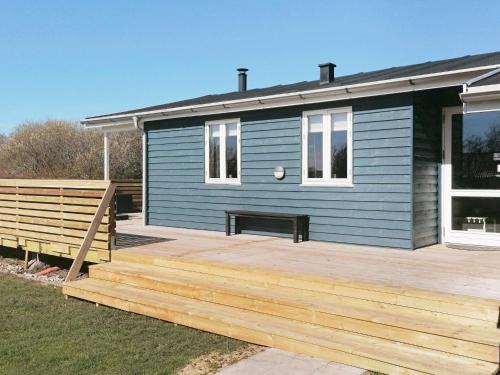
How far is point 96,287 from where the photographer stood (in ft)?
18.6

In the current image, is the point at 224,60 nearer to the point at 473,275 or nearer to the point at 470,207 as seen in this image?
the point at 470,207

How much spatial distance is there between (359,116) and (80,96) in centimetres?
2409

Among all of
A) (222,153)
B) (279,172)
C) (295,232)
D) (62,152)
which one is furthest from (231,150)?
(62,152)

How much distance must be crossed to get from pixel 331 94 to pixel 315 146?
88 centimetres

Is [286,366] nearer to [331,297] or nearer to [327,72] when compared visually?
[331,297]

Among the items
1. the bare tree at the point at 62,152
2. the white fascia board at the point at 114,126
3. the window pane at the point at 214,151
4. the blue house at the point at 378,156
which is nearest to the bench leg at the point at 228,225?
the blue house at the point at 378,156

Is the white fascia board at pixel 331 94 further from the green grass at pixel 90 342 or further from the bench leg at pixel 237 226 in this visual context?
the green grass at pixel 90 342

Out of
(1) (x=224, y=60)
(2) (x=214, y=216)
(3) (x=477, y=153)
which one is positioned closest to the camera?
(3) (x=477, y=153)

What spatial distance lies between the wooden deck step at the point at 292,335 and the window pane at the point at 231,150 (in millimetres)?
3616

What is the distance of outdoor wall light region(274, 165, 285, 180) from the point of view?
7.90 m

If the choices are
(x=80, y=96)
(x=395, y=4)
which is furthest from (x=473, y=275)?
(x=80, y=96)

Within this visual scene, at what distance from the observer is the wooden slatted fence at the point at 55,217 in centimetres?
653

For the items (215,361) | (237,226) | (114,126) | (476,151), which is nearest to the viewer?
(215,361)

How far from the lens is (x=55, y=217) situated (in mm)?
7219
